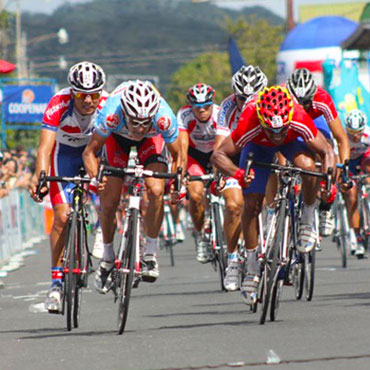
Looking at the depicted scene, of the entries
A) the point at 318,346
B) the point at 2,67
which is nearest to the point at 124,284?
the point at 318,346

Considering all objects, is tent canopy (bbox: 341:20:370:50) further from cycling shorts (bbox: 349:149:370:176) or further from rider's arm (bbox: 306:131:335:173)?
rider's arm (bbox: 306:131:335:173)

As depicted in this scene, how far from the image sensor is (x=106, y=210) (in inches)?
448

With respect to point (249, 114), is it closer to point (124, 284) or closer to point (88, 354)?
point (124, 284)

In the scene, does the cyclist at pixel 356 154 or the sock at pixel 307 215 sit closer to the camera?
the sock at pixel 307 215

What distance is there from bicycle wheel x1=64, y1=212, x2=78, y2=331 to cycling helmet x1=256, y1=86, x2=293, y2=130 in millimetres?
1810

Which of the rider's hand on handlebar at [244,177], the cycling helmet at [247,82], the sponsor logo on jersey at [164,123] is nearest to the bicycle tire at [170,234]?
the cycling helmet at [247,82]

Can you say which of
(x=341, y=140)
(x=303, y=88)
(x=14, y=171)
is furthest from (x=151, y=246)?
(x=14, y=171)

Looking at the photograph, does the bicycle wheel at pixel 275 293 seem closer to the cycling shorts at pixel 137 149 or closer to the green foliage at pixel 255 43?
the cycling shorts at pixel 137 149

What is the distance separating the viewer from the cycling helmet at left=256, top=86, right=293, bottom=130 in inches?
391

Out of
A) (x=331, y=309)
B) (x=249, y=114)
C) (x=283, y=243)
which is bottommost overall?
(x=331, y=309)

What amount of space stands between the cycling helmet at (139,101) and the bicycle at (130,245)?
1.42ft

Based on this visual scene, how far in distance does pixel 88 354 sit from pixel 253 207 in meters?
2.40

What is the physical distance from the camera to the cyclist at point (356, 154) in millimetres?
17922

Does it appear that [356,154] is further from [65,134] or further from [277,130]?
[277,130]
